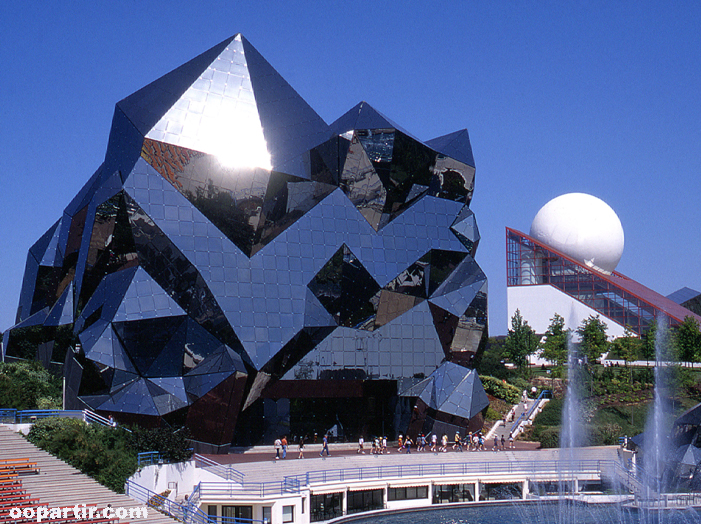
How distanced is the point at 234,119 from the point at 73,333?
14.0 meters

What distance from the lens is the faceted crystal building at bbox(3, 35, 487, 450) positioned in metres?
35.2

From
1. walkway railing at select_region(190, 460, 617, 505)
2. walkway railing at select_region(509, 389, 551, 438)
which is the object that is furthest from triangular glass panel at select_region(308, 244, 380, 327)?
walkway railing at select_region(509, 389, 551, 438)

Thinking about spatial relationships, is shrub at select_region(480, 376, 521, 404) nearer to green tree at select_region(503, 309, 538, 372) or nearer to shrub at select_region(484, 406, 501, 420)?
shrub at select_region(484, 406, 501, 420)

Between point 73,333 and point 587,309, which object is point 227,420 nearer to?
point 73,333

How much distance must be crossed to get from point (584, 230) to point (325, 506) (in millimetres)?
52035

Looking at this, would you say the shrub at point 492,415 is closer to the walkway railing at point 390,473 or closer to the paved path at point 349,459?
the paved path at point 349,459

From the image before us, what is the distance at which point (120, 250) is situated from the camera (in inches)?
1419

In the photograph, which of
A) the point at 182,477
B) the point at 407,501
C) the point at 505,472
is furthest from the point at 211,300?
the point at 505,472

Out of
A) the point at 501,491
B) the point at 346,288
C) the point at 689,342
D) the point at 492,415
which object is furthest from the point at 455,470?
the point at 689,342

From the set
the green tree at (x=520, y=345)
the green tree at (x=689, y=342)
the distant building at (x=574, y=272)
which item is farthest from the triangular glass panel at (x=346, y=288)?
the distant building at (x=574, y=272)

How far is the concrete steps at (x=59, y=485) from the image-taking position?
24.7 metres

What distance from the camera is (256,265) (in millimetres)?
37219

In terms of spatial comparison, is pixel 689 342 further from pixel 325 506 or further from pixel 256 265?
pixel 256 265

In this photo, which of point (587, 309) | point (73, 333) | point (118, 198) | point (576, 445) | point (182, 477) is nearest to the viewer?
point (182, 477)
